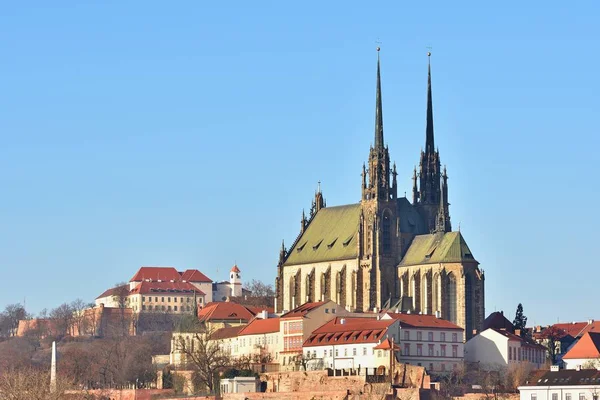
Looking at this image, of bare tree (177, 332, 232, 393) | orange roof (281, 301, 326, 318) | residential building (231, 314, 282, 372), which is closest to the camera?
bare tree (177, 332, 232, 393)

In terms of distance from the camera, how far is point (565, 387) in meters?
109

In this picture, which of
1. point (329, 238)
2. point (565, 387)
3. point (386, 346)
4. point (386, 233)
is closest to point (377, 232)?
point (386, 233)

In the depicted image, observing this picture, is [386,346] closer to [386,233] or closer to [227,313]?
[386,233]

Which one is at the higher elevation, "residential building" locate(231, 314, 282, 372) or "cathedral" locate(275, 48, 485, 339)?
"cathedral" locate(275, 48, 485, 339)

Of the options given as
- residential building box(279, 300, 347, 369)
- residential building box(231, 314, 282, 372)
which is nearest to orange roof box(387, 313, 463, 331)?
residential building box(279, 300, 347, 369)

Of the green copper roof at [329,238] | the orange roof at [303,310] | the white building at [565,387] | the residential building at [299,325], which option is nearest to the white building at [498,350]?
Answer: the residential building at [299,325]

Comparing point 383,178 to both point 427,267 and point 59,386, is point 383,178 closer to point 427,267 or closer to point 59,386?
point 427,267

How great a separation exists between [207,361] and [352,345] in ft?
A: 43.0

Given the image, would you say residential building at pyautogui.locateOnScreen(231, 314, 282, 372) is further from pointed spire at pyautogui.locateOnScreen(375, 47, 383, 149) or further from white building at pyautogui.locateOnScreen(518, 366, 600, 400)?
white building at pyautogui.locateOnScreen(518, 366, 600, 400)

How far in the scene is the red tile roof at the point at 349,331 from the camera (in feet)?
416

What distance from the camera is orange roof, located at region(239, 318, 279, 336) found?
464ft

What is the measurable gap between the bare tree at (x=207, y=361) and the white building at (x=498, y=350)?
18.9 meters

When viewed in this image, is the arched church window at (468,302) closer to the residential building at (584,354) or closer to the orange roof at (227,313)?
the residential building at (584,354)

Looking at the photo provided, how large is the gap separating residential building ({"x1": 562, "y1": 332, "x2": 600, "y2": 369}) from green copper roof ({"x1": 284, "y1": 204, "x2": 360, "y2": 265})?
Answer: 25.4m
